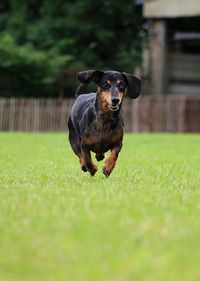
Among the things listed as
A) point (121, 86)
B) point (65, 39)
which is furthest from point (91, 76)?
point (65, 39)

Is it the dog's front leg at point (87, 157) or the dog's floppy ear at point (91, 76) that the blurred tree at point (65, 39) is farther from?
the dog's front leg at point (87, 157)

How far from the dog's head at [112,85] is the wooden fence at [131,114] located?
2496cm

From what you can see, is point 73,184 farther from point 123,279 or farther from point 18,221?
point 123,279

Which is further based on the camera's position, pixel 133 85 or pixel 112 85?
pixel 133 85

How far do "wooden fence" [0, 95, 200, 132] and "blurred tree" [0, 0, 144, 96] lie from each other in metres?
3.76

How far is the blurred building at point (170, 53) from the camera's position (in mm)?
37719

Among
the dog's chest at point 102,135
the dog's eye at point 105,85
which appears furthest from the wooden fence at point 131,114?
the dog's eye at point 105,85

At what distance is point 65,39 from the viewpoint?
43.3 m

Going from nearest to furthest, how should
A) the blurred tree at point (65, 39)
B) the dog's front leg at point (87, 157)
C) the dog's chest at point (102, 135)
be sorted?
1. the dog's chest at point (102, 135)
2. the dog's front leg at point (87, 157)
3. the blurred tree at point (65, 39)

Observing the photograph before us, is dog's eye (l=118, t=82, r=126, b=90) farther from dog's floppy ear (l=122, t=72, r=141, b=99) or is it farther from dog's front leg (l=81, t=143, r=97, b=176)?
Result: dog's front leg (l=81, t=143, r=97, b=176)

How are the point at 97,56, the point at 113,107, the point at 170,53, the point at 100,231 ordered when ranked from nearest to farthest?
the point at 100,231 → the point at 113,107 → the point at 170,53 → the point at 97,56

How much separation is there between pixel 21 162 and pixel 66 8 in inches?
1113

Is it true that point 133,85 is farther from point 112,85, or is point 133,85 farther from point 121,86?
point 112,85

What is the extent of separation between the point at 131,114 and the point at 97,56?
8274 mm
